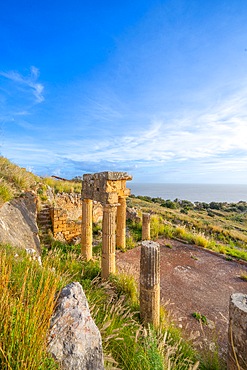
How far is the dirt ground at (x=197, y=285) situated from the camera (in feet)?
18.5

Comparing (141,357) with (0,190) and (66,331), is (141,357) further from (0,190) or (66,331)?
(0,190)

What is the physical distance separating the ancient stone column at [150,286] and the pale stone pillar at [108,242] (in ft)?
8.05

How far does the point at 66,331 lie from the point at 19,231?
6201 millimetres

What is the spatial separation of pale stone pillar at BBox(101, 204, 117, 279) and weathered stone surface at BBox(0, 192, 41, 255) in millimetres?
2592

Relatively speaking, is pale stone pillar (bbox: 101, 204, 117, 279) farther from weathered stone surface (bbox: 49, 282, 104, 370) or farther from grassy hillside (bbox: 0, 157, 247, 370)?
weathered stone surface (bbox: 49, 282, 104, 370)

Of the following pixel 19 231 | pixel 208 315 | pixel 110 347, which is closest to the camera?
pixel 110 347

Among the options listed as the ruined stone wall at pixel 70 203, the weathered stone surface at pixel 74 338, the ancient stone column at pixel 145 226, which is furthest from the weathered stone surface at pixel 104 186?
the ruined stone wall at pixel 70 203

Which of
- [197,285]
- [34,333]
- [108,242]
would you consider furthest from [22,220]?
[197,285]

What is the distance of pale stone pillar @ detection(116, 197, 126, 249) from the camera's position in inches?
424

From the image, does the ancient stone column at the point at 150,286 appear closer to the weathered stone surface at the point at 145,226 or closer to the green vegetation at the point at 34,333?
the green vegetation at the point at 34,333

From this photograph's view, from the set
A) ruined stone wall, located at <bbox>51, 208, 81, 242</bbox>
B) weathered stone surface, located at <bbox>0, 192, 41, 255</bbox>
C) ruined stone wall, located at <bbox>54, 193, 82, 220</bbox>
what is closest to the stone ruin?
weathered stone surface, located at <bbox>0, 192, 41, 255</bbox>

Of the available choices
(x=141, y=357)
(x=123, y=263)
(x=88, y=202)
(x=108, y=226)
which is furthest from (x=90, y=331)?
(x=123, y=263)

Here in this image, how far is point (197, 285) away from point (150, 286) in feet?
13.5

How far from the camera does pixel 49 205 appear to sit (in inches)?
499
